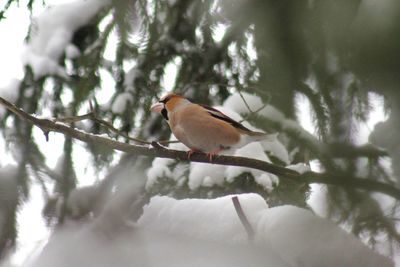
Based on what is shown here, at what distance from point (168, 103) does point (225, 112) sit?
31 cm

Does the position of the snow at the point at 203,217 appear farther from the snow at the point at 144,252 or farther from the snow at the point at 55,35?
the snow at the point at 55,35

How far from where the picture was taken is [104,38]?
8.82ft

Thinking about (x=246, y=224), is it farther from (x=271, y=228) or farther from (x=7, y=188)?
(x=7, y=188)

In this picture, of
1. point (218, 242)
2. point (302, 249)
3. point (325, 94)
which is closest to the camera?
point (302, 249)

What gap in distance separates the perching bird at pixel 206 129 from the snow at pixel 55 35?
0.66 meters

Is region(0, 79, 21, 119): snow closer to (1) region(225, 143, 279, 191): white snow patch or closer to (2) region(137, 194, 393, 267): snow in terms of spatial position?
(1) region(225, 143, 279, 191): white snow patch

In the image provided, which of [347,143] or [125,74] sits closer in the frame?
[347,143]

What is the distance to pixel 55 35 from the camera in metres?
2.91

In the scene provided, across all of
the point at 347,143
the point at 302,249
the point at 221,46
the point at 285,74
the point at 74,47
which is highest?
the point at 74,47

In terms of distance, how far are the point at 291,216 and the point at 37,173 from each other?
1647mm

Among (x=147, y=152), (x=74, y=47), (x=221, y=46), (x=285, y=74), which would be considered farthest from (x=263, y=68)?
(x=74, y=47)

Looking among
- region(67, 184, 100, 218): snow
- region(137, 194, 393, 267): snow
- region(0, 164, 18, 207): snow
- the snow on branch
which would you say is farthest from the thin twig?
region(0, 164, 18, 207): snow

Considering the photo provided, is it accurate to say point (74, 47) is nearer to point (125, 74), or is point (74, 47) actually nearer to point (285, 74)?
point (125, 74)

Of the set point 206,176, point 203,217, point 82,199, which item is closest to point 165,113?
point 206,176
